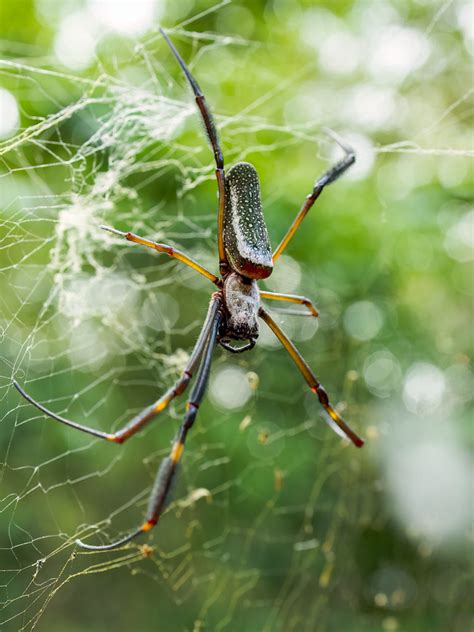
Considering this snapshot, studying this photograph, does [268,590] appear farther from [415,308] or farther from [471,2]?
[471,2]

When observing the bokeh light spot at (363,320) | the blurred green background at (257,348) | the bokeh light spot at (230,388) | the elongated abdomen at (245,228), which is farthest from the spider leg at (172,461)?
the bokeh light spot at (363,320)

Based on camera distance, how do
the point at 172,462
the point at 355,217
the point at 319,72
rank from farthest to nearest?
the point at 319,72 → the point at 355,217 → the point at 172,462

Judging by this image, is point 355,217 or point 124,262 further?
point 355,217

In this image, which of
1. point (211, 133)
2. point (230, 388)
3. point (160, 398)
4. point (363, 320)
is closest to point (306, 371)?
point (160, 398)

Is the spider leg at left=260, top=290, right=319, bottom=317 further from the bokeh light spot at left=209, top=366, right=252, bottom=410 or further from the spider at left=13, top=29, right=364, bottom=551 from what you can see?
the bokeh light spot at left=209, top=366, right=252, bottom=410

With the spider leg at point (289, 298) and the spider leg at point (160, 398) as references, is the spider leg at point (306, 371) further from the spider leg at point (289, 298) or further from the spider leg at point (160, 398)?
the spider leg at point (160, 398)

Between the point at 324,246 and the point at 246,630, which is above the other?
the point at 324,246

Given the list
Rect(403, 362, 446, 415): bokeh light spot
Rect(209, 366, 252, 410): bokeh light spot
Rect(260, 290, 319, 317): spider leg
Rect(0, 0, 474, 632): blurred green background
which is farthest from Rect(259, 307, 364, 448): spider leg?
Rect(403, 362, 446, 415): bokeh light spot

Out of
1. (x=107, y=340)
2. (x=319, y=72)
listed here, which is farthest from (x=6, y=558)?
(x=319, y=72)
